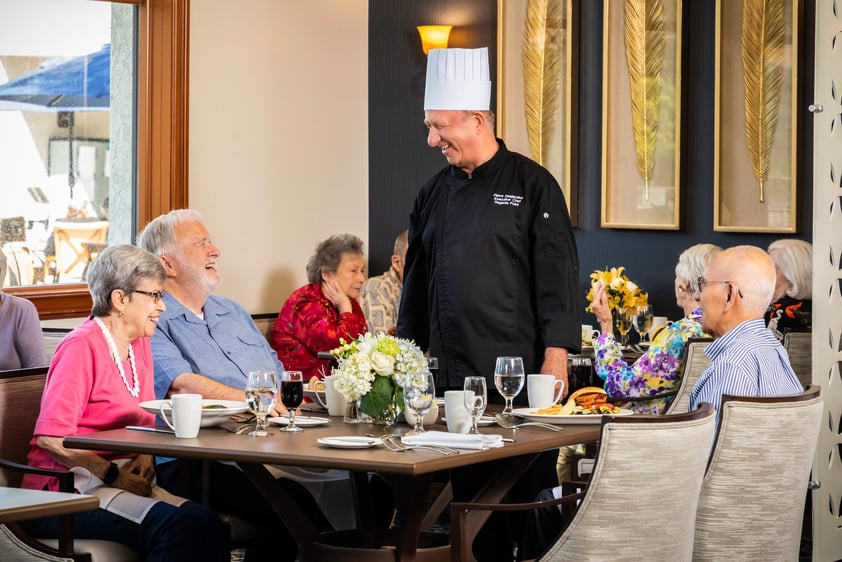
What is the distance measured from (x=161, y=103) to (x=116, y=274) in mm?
2982

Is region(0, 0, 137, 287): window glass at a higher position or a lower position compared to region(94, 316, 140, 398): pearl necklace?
higher

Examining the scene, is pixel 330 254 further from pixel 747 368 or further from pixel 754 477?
pixel 754 477

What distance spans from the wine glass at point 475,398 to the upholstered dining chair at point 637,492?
312 millimetres

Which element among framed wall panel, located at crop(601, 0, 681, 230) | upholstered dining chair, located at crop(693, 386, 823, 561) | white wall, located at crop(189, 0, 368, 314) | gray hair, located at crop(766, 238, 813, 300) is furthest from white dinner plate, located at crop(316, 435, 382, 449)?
white wall, located at crop(189, 0, 368, 314)

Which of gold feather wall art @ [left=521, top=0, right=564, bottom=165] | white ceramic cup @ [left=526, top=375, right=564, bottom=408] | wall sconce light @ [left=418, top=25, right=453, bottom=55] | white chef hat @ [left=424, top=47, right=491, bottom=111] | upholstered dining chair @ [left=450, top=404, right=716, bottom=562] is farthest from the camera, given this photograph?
wall sconce light @ [left=418, top=25, right=453, bottom=55]

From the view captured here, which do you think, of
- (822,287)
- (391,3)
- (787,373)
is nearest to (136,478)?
(787,373)

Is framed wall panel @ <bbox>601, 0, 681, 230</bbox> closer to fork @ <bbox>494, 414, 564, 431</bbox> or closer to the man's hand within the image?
the man's hand

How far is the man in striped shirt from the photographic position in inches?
139

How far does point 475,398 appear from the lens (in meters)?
3.19

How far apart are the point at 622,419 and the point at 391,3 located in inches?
209

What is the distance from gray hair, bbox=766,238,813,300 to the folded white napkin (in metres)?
2.69

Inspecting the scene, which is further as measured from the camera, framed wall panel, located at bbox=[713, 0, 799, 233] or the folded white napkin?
framed wall panel, located at bbox=[713, 0, 799, 233]

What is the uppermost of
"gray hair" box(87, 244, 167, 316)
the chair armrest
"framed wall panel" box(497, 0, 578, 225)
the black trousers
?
"framed wall panel" box(497, 0, 578, 225)

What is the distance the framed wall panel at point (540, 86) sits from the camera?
22.6 feet
